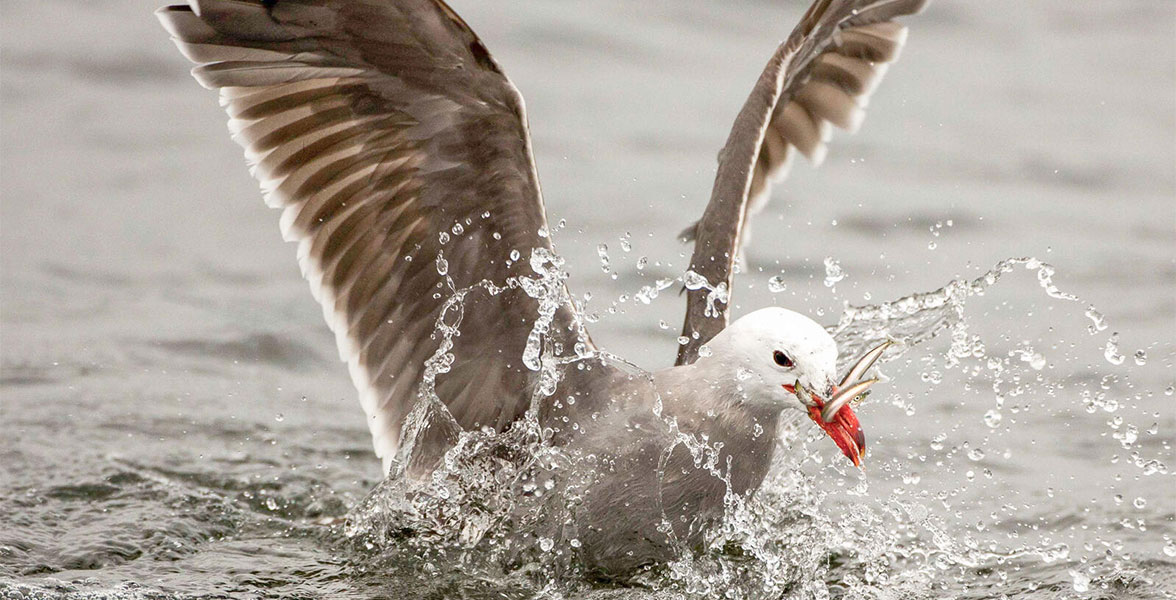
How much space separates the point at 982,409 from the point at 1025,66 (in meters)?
5.29

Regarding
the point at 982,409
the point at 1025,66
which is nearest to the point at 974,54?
the point at 1025,66

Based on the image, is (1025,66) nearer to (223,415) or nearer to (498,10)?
(498,10)

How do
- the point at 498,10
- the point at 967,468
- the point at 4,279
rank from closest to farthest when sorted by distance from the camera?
the point at 967,468, the point at 4,279, the point at 498,10

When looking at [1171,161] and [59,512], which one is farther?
[1171,161]

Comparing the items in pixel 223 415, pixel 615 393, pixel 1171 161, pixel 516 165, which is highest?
pixel 516 165

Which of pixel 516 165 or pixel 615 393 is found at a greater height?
pixel 516 165

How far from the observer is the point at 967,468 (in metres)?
6.49

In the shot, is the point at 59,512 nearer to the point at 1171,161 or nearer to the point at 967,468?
the point at 967,468

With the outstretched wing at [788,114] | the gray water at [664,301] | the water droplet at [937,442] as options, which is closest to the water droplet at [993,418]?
→ the gray water at [664,301]

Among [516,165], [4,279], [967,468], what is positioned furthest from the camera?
[4,279]

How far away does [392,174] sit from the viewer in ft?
16.5

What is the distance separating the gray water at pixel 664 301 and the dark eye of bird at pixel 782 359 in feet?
2.39

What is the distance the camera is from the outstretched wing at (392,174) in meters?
4.73

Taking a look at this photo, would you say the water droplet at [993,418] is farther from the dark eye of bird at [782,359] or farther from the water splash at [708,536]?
the dark eye of bird at [782,359]
